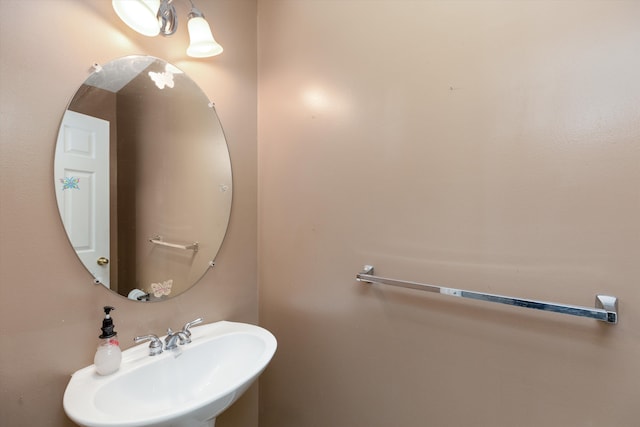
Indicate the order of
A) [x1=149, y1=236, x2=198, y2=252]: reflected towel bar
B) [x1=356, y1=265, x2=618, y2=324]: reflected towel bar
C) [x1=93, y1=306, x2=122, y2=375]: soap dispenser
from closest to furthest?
[x1=356, y1=265, x2=618, y2=324]: reflected towel bar
[x1=93, y1=306, x2=122, y2=375]: soap dispenser
[x1=149, y1=236, x2=198, y2=252]: reflected towel bar

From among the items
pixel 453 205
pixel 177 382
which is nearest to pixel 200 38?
pixel 453 205

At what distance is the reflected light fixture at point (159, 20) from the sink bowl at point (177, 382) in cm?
108

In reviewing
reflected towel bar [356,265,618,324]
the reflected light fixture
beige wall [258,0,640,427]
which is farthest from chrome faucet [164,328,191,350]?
the reflected light fixture

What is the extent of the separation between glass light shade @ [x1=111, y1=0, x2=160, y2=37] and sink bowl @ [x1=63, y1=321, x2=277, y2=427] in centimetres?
108

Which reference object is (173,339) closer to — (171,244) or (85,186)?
(171,244)

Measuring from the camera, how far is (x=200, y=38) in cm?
101

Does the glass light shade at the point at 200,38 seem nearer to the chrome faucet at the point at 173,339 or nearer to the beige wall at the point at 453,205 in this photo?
the beige wall at the point at 453,205

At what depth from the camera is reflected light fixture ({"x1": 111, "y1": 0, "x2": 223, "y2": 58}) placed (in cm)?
86

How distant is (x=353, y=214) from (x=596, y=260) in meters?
0.68

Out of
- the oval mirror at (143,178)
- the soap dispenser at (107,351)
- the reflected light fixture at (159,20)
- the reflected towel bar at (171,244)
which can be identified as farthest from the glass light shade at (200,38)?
the soap dispenser at (107,351)

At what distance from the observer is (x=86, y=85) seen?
2.75 feet

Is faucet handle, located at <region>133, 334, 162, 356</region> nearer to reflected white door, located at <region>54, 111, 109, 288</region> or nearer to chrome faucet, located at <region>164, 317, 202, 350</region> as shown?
chrome faucet, located at <region>164, 317, 202, 350</region>

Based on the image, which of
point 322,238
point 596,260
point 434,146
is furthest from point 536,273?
point 322,238

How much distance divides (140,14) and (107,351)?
3.46 feet
